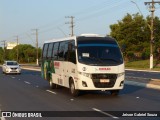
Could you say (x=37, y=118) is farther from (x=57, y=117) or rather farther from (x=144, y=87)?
(x=144, y=87)

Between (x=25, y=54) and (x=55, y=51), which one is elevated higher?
(x=55, y=51)

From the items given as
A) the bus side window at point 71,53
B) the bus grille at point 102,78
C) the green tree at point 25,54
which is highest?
the bus side window at point 71,53

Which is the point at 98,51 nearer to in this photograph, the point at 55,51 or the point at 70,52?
the point at 70,52

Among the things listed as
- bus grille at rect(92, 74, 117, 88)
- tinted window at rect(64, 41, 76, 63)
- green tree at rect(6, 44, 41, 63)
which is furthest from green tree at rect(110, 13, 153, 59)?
bus grille at rect(92, 74, 117, 88)

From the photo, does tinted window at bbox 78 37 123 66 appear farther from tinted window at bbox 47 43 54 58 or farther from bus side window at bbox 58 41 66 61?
tinted window at bbox 47 43 54 58

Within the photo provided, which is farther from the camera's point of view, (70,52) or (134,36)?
(134,36)

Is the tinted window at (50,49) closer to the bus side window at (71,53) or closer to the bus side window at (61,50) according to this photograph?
the bus side window at (61,50)

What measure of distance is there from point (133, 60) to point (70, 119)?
Answer: 75639 millimetres

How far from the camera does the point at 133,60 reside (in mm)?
87438

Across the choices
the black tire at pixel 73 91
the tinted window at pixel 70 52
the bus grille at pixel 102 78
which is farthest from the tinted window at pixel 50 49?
the bus grille at pixel 102 78

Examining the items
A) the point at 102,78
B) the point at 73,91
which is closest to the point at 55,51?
the point at 73,91

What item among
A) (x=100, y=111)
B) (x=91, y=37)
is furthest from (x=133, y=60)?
(x=100, y=111)

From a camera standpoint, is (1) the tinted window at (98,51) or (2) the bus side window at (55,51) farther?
(2) the bus side window at (55,51)

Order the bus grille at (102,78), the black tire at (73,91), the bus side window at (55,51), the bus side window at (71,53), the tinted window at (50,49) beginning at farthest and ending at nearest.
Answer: the tinted window at (50,49)
the bus side window at (55,51)
the bus side window at (71,53)
the black tire at (73,91)
the bus grille at (102,78)
